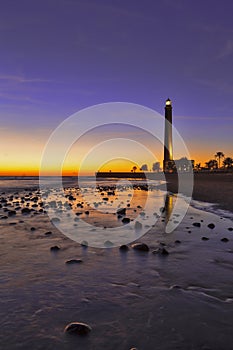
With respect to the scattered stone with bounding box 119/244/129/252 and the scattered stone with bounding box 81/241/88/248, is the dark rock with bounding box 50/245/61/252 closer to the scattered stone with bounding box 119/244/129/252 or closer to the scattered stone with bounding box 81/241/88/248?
the scattered stone with bounding box 81/241/88/248

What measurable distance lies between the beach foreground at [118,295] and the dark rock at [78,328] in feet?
0.24

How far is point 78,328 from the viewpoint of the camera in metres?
3.42

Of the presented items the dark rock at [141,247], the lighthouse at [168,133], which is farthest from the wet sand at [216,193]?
the lighthouse at [168,133]

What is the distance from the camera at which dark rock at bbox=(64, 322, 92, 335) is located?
340 centimetres

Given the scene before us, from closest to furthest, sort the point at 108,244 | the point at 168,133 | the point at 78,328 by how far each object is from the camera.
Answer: the point at 78,328
the point at 108,244
the point at 168,133

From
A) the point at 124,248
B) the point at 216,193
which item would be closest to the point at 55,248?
the point at 124,248

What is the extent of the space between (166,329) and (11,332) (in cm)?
206

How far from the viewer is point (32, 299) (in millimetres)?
→ 4348

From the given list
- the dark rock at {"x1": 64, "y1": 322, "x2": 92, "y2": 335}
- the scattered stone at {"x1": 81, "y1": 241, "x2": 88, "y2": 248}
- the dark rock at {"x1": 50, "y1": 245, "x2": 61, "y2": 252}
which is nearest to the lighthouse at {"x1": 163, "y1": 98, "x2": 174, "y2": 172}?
the scattered stone at {"x1": 81, "y1": 241, "x2": 88, "y2": 248}

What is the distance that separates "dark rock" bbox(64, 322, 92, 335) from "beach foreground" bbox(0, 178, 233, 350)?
73 mm

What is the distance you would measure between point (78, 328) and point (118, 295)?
124cm

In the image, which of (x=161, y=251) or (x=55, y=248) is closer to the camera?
(x=161, y=251)

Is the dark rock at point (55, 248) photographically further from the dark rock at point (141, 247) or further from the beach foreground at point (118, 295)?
the dark rock at point (141, 247)

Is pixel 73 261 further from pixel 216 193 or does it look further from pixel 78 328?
pixel 216 193
